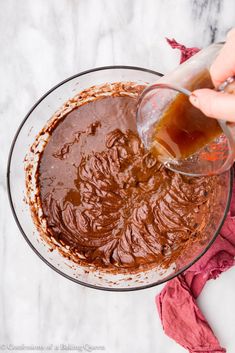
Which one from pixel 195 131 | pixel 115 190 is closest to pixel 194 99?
pixel 195 131

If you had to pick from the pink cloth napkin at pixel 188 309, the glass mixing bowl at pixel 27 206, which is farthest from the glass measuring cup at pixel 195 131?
the pink cloth napkin at pixel 188 309

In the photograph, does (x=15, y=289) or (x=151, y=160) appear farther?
(x=15, y=289)

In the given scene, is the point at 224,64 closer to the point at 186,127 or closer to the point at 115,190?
the point at 186,127

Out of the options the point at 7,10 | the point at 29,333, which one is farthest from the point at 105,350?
the point at 7,10

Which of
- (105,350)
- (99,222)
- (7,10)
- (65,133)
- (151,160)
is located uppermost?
(7,10)

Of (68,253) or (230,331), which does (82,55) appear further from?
(230,331)

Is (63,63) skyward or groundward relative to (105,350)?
skyward

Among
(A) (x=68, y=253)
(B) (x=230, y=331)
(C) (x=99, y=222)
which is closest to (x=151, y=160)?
(C) (x=99, y=222)
